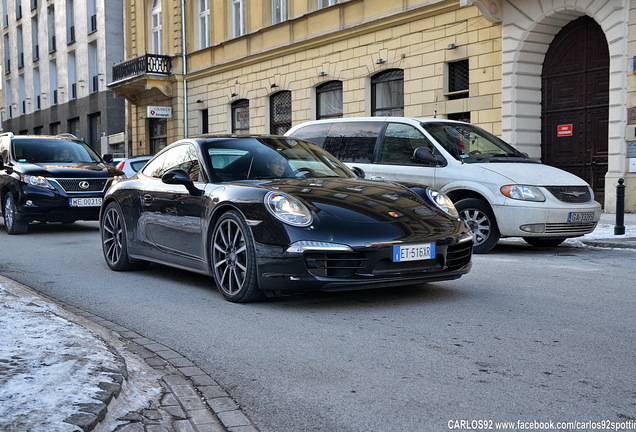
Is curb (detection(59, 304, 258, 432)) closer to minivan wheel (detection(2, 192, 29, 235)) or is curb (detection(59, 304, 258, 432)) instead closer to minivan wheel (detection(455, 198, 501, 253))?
minivan wheel (detection(455, 198, 501, 253))

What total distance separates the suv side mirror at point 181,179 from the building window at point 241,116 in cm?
2200

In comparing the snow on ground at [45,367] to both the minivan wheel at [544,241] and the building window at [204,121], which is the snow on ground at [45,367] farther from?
the building window at [204,121]

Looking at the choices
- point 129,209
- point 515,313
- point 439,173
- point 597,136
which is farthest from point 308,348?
point 597,136

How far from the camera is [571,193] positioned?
9875 millimetres

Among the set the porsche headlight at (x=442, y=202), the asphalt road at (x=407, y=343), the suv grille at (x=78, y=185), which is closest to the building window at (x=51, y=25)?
the suv grille at (x=78, y=185)

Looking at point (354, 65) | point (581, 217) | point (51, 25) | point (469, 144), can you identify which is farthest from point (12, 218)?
point (51, 25)

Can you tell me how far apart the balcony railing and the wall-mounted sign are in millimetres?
1432

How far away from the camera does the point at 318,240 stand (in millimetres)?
5848

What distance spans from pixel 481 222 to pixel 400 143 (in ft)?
5.08

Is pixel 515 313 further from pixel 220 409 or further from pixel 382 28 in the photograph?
pixel 382 28

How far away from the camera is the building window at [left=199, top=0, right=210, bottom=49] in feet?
102

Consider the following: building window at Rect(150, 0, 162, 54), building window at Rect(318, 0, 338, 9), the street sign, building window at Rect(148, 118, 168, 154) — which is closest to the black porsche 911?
the street sign

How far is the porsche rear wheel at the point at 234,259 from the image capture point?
6160 millimetres

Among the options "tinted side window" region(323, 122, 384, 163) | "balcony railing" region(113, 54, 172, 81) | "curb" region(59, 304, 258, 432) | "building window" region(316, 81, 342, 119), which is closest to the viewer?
"curb" region(59, 304, 258, 432)
